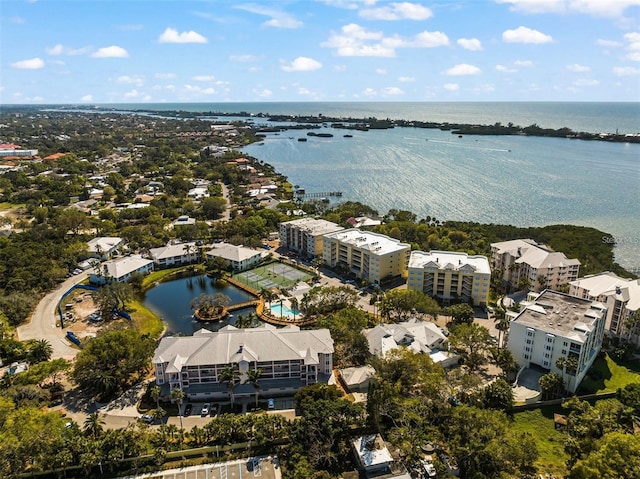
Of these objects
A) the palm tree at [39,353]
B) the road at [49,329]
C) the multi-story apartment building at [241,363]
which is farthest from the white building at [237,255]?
the palm tree at [39,353]

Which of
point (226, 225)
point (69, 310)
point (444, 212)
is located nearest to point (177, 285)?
point (69, 310)

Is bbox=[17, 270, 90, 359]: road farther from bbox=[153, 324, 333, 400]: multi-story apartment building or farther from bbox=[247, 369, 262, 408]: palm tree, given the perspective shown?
bbox=[247, 369, 262, 408]: palm tree

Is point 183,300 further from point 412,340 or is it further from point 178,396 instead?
point 412,340

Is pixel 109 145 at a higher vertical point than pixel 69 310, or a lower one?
higher

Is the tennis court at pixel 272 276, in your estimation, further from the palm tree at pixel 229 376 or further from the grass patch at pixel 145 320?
the palm tree at pixel 229 376

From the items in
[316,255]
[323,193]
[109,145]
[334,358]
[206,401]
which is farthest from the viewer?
[109,145]

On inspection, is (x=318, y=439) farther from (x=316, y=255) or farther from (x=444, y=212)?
(x=444, y=212)
